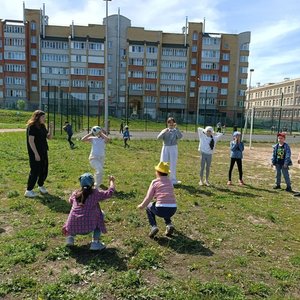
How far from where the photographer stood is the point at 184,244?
4.89 metres

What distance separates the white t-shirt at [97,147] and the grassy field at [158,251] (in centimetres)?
105

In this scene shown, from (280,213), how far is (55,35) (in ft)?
238

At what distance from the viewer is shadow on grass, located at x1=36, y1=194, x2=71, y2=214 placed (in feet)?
20.7

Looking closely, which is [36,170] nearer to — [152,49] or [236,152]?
[236,152]

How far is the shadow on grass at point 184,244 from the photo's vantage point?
468 centimetres

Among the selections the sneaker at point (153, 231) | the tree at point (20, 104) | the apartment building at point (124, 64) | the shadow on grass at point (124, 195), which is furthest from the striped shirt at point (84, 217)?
the apartment building at point (124, 64)

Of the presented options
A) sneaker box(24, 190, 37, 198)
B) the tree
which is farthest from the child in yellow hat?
the tree

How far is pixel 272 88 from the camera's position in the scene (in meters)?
114

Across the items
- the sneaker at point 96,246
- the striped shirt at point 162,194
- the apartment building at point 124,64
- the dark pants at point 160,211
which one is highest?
the apartment building at point 124,64

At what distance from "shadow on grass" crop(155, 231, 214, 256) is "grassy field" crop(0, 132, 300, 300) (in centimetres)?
1

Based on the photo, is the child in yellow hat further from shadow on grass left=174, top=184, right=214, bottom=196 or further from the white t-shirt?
shadow on grass left=174, top=184, right=214, bottom=196

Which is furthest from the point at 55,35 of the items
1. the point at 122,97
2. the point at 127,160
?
the point at 127,160

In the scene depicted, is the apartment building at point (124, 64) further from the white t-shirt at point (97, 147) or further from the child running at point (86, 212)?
the child running at point (86, 212)

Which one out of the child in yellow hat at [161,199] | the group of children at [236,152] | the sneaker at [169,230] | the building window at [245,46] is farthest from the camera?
the building window at [245,46]
